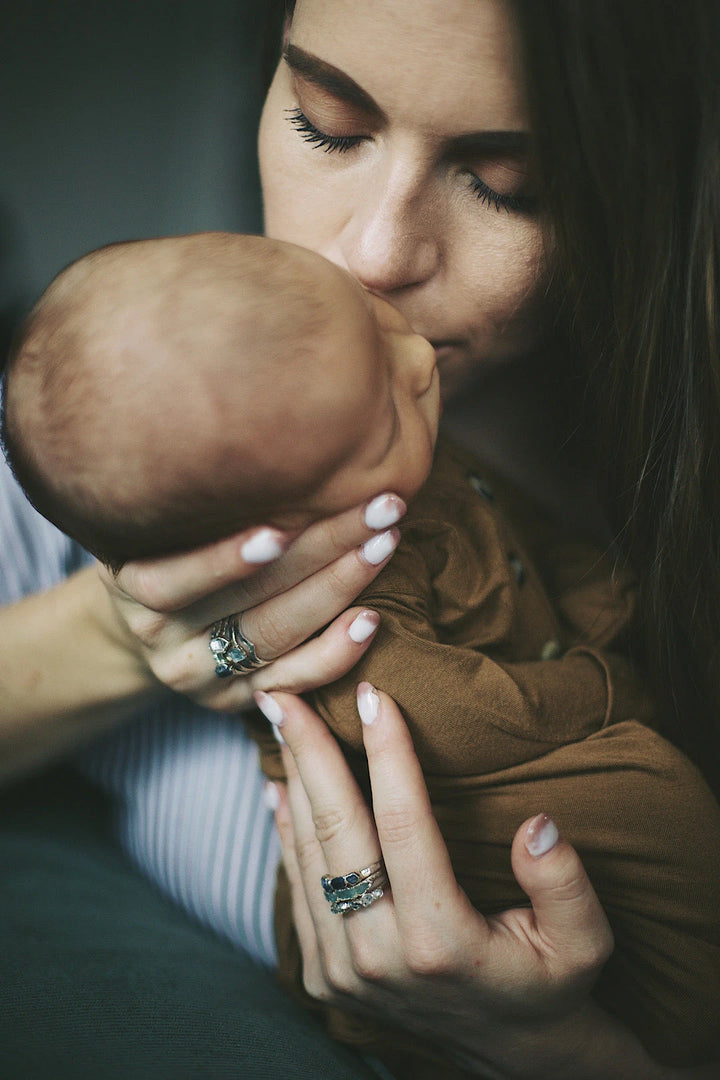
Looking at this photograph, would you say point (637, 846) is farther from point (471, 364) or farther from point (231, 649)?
point (471, 364)

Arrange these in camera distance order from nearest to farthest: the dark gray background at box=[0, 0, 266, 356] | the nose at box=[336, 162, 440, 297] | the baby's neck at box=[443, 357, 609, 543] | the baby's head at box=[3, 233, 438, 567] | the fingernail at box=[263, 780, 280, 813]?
the baby's head at box=[3, 233, 438, 567], the nose at box=[336, 162, 440, 297], the fingernail at box=[263, 780, 280, 813], the baby's neck at box=[443, 357, 609, 543], the dark gray background at box=[0, 0, 266, 356]

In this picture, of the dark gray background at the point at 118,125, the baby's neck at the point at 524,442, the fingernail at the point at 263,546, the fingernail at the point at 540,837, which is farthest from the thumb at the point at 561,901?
the dark gray background at the point at 118,125

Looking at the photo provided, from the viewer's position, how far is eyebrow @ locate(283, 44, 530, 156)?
820 mm

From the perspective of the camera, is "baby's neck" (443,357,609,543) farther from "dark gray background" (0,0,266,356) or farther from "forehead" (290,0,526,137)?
"dark gray background" (0,0,266,356)

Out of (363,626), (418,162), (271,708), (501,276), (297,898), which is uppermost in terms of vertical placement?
(418,162)

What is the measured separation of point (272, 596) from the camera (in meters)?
0.81

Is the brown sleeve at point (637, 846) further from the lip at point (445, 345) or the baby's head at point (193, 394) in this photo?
the lip at point (445, 345)

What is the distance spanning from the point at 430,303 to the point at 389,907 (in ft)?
2.31

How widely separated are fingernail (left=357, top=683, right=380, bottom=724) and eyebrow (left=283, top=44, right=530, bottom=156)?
1.93 feet

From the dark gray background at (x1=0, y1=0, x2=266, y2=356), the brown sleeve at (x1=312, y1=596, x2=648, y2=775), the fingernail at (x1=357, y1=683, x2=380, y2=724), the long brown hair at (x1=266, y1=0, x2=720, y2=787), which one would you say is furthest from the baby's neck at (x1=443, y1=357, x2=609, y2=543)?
the dark gray background at (x1=0, y1=0, x2=266, y2=356)

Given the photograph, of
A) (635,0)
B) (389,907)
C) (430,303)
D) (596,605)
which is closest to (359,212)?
(430,303)

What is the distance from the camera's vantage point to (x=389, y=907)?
816mm

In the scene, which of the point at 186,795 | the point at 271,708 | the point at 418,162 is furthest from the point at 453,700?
the point at 418,162

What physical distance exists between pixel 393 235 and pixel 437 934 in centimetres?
74
